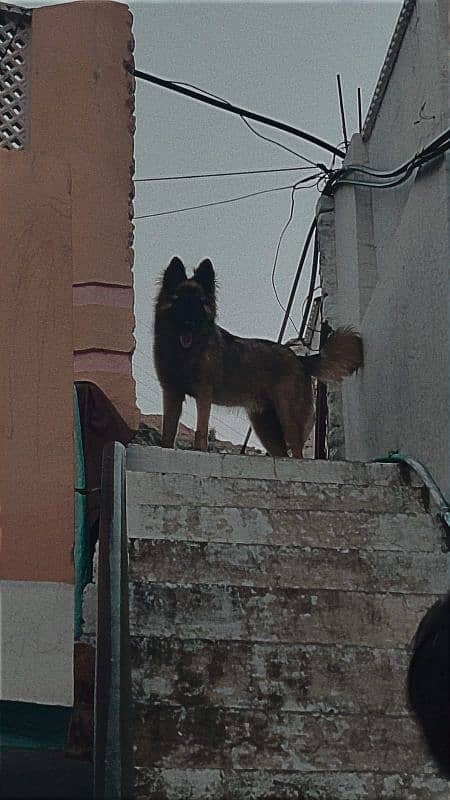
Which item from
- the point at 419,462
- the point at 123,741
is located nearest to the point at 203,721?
the point at 123,741

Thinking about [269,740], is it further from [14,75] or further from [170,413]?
[14,75]

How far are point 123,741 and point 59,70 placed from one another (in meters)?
4.24

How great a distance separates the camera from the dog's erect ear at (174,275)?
707 cm

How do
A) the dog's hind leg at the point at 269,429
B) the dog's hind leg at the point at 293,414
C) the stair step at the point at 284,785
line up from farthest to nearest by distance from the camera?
the dog's hind leg at the point at 269,429, the dog's hind leg at the point at 293,414, the stair step at the point at 284,785

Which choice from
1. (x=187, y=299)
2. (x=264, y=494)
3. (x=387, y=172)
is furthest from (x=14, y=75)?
(x=387, y=172)

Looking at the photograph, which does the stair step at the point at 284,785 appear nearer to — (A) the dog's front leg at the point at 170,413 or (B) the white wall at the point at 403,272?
(B) the white wall at the point at 403,272

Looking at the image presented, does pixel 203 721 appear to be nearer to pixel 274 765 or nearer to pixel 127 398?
pixel 274 765

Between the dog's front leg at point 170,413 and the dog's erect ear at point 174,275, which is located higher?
the dog's erect ear at point 174,275

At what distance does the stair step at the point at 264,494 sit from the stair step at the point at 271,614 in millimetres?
768

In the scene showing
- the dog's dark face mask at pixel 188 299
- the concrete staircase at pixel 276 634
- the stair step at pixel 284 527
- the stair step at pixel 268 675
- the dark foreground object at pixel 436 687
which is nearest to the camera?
the dark foreground object at pixel 436 687

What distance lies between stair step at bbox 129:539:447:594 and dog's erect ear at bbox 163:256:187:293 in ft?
8.18

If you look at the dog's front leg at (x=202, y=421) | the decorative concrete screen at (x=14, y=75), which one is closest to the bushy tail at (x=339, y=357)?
the dog's front leg at (x=202, y=421)

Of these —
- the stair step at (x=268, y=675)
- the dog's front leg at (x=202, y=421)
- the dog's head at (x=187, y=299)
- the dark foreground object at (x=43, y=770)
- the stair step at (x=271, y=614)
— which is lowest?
the dark foreground object at (x=43, y=770)

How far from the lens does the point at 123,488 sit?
4.25m
